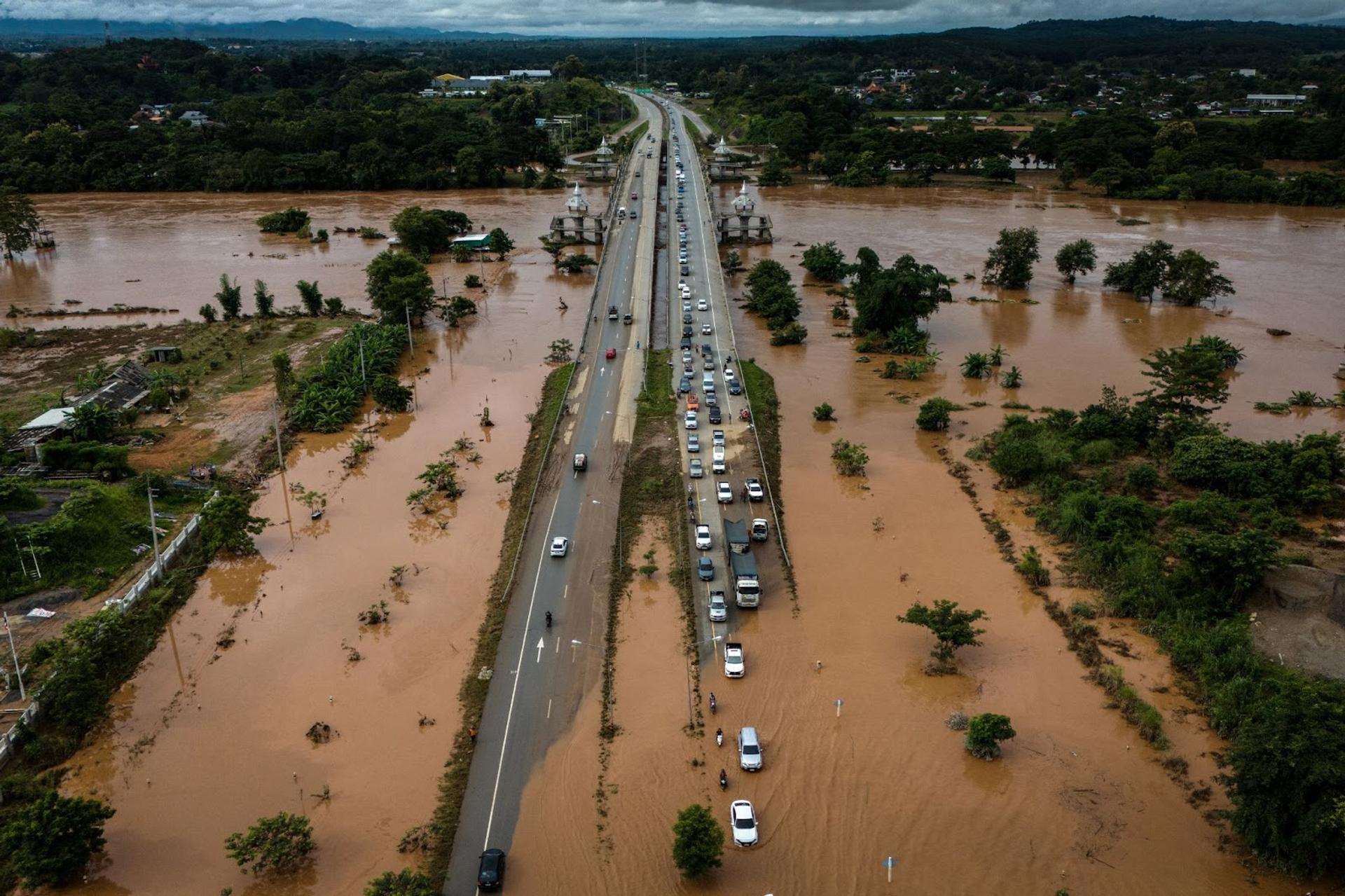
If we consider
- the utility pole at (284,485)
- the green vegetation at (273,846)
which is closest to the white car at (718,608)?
the green vegetation at (273,846)

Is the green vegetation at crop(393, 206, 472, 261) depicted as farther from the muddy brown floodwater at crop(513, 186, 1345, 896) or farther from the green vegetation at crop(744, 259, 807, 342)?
the muddy brown floodwater at crop(513, 186, 1345, 896)

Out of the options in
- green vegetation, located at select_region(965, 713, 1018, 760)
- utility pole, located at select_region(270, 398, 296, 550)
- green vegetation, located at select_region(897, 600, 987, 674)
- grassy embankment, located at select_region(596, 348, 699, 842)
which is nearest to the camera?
green vegetation, located at select_region(965, 713, 1018, 760)

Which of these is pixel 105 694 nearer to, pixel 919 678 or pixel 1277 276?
pixel 919 678

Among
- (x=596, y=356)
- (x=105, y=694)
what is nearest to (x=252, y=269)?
(x=596, y=356)

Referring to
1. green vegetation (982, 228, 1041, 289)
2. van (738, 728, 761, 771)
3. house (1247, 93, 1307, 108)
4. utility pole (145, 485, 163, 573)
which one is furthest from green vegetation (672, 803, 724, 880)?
house (1247, 93, 1307, 108)

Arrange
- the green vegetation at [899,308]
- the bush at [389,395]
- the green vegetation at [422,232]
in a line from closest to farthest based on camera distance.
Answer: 1. the bush at [389,395]
2. the green vegetation at [899,308]
3. the green vegetation at [422,232]

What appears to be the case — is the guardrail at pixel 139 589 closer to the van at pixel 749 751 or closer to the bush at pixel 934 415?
the van at pixel 749 751
